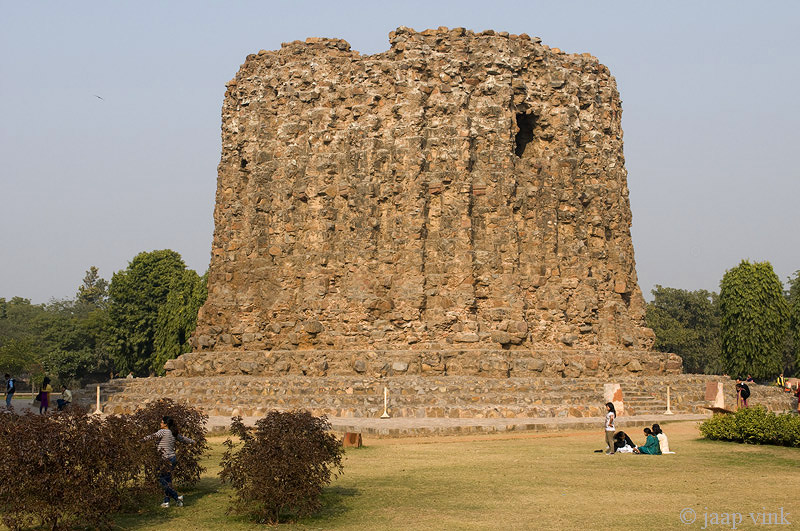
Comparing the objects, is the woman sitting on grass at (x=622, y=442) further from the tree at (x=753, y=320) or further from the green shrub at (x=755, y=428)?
the tree at (x=753, y=320)

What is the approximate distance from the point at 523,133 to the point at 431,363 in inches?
361

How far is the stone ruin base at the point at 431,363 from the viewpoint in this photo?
2455 cm

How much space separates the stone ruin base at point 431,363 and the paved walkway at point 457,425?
3100mm

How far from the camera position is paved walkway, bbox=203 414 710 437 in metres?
19.1

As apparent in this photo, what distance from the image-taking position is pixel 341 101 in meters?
28.7

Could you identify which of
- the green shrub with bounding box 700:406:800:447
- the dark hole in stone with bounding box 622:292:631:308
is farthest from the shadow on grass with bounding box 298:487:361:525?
the dark hole in stone with bounding box 622:292:631:308

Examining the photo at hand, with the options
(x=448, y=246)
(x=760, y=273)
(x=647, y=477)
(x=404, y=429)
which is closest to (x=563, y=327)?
(x=448, y=246)

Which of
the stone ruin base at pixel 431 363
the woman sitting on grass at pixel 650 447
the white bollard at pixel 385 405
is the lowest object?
the woman sitting on grass at pixel 650 447

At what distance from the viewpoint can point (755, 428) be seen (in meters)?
16.9

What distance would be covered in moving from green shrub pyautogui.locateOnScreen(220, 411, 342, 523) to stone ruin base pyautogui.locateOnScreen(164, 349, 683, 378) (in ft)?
45.1

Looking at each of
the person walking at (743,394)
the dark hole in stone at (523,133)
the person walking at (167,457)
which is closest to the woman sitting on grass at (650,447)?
the person walking at (167,457)

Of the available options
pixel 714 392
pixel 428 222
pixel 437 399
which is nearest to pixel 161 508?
pixel 437 399

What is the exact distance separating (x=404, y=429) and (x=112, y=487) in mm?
9717

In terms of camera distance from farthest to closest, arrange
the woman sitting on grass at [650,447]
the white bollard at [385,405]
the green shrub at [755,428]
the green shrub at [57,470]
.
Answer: the white bollard at [385,405], the green shrub at [755,428], the woman sitting on grass at [650,447], the green shrub at [57,470]
